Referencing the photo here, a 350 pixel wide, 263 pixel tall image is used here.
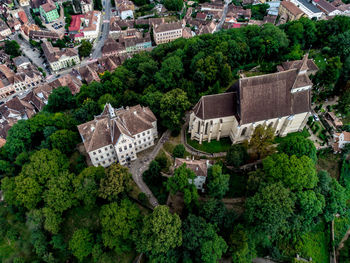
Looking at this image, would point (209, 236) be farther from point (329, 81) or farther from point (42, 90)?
point (42, 90)

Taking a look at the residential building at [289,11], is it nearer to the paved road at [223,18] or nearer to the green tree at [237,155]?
the paved road at [223,18]

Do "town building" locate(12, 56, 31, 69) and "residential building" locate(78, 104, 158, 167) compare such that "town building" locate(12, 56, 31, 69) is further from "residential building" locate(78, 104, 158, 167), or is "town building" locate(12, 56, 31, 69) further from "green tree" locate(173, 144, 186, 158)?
"green tree" locate(173, 144, 186, 158)

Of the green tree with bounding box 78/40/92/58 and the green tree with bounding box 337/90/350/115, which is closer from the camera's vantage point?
the green tree with bounding box 337/90/350/115

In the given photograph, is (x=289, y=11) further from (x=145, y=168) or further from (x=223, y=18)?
(x=145, y=168)

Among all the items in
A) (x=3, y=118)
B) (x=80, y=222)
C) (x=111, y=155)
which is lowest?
(x=3, y=118)

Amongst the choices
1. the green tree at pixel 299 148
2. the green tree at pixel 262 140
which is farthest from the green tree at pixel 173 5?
the green tree at pixel 299 148

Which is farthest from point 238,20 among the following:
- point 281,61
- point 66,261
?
point 66,261

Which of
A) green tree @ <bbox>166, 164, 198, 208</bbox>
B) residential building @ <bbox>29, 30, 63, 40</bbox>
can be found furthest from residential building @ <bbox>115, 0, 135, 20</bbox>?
green tree @ <bbox>166, 164, 198, 208</bbox>
